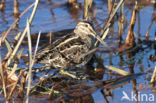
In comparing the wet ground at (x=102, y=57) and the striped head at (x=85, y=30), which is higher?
the striped head at (x=85, y=30)

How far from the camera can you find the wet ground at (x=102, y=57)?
5.02 meters

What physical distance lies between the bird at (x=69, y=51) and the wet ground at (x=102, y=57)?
25 cm

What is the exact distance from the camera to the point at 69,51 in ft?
18.7

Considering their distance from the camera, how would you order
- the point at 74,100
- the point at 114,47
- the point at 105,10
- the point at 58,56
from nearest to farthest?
the point at 74,100 → the point at 58,56 → the point at 114,47 → the point at 105,10

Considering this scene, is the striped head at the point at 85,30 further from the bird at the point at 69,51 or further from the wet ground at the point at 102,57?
the wet ground at the point at 102,57

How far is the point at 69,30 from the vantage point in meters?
7.64

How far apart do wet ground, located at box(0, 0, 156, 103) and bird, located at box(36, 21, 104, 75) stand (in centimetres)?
25

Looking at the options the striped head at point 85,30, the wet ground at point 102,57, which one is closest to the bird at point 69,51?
the striped head at point 85,30

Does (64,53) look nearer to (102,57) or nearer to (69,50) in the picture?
(69,50)

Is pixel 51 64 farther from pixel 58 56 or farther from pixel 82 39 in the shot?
pixel 82 39

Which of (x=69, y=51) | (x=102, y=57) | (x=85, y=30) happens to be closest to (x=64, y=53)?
(x=69, y=51)

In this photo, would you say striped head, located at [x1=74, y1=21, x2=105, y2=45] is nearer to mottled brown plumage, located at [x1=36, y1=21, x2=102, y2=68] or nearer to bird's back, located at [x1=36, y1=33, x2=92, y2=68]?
mottled brown plumage, located at [x1=36, y1=21, x2=102, y2=68]

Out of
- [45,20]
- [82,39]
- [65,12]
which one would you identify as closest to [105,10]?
[65,12]

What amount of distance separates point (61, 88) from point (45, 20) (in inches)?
125
